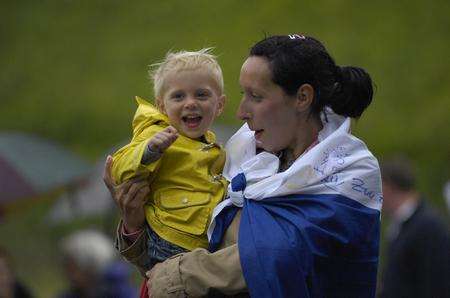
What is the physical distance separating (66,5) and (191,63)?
14757 mm

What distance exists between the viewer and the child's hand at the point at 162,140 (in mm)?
3609

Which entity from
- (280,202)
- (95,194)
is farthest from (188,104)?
(95,194)

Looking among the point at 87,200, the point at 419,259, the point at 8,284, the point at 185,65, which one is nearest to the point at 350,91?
the point at 185,65

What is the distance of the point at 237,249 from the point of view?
347 centimetres

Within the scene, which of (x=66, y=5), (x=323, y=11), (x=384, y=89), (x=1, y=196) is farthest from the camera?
(x=66, y=5)

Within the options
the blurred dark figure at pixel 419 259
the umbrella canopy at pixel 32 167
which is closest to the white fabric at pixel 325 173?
the blurred dark figure at pixel 419 259

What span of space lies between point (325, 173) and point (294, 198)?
118 mm

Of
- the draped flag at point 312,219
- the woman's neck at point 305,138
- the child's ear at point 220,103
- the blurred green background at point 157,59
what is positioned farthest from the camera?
the blurred green background at point 157,59

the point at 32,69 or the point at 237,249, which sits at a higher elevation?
the point at 237,249

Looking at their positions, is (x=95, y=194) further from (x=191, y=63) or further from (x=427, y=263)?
(x=191, y=63)

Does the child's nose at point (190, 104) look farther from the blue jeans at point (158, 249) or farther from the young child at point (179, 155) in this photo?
the blue jeans at point (158, 249)

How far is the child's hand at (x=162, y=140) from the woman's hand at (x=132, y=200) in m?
0.14

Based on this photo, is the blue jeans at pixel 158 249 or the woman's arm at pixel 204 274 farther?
the blue jeans at pixel 158 249

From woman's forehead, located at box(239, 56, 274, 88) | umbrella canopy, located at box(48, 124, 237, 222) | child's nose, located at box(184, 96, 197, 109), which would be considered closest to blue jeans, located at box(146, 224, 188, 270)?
child's nose, located at box(184, 96, 197, 109)
